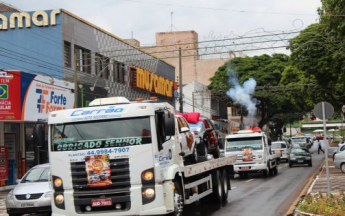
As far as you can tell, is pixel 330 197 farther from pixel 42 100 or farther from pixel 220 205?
pixel 42 100

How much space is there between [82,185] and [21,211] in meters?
5.23

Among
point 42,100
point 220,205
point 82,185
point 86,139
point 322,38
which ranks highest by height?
point 322,38

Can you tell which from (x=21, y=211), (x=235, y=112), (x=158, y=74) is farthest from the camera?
(x=235, y=112)

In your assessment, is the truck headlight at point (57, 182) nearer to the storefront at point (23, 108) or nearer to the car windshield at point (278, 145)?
the storefront at point (23, 108)

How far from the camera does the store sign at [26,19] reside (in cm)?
2830

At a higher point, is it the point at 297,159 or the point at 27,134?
the point at 27,134

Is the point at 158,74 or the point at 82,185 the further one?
the point at 158,74

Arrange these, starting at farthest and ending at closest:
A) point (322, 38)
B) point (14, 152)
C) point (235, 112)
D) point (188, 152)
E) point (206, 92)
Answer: point (235, 112) → point (206, 92) → point (322, 38) → point (14, 152) → point (188, 152)

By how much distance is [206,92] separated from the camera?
5897 cm

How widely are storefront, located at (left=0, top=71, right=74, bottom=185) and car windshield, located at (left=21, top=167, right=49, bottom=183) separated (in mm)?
6657

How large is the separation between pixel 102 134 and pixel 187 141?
353cm

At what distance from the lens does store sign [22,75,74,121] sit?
81.5ft

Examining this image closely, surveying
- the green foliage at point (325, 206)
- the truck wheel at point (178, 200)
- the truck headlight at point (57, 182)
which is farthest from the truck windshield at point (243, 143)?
the truck headlight at point (57, 182)

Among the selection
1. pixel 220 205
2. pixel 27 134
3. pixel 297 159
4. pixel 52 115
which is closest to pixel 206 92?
pixel 297 159
